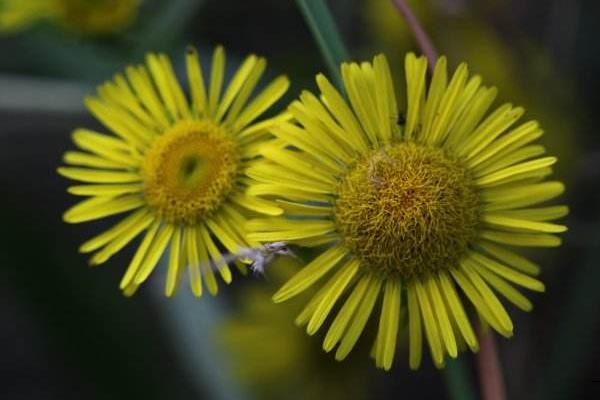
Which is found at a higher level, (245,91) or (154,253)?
(245,91)

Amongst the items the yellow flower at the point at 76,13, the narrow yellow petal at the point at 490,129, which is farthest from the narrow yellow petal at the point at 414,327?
the yellow flower at the point at 76,13

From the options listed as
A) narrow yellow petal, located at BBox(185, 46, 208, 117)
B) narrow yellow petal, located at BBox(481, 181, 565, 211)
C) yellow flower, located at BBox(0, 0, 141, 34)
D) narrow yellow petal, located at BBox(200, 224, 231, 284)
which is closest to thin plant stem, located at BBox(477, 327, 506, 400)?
narrow yellow petal, located at BBox(481, 181, 565, 211)

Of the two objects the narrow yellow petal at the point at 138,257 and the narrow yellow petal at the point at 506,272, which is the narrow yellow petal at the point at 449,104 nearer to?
the narrow yellow petal at the point at 506,272

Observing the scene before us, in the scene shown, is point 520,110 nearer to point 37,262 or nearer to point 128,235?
point 128,235

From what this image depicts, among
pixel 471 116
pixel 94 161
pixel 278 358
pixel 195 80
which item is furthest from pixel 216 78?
pixel 278 358

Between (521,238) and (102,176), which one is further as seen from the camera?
(102,176)

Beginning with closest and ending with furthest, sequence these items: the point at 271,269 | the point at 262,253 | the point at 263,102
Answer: the point at 262,253 < the point at 263,102 < the point at 271,269

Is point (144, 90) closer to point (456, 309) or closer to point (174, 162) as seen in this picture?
point (174, 162)

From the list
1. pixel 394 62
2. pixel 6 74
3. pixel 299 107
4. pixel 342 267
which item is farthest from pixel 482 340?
pixel 6 74
